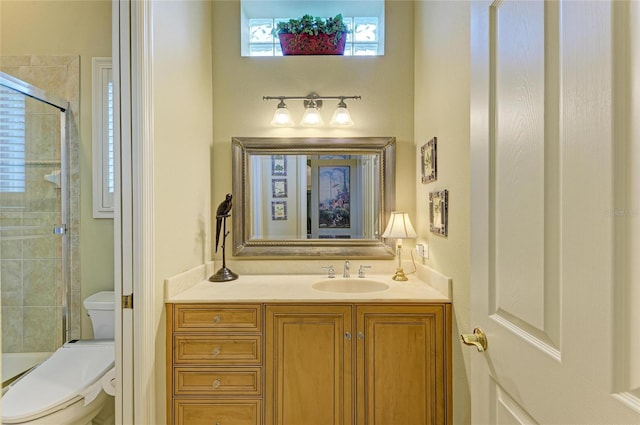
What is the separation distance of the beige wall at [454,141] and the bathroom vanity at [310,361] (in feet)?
0.32

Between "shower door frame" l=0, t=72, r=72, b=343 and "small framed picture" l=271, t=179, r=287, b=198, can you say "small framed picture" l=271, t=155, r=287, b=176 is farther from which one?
"shower door frame" l=0, t=72, r=72, b=343

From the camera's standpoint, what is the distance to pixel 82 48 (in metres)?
1.93

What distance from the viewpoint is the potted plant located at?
2.14 m

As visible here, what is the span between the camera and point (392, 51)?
220cm

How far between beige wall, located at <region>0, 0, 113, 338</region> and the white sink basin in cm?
131

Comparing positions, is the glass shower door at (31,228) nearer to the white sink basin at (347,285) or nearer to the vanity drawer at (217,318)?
the vanity drawer at (217,318)

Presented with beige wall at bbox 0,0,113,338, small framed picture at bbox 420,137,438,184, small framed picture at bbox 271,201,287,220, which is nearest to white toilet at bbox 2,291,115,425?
beige wall at bbox 0,0,113,338

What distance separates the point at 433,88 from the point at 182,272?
1.78m

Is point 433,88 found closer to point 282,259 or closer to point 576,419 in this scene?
point 282,259

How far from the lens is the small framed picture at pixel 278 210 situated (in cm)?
224

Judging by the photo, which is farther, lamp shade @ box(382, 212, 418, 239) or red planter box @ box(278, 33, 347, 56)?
red planter box @ box(278, 33, 347, 56)

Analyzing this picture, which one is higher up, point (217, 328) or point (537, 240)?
point (537, 240)

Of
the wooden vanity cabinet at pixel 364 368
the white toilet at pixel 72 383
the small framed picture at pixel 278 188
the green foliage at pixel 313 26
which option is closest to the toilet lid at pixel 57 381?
the white toilet at pixel 72 383

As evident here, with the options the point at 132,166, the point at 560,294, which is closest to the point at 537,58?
the point at 560,294
